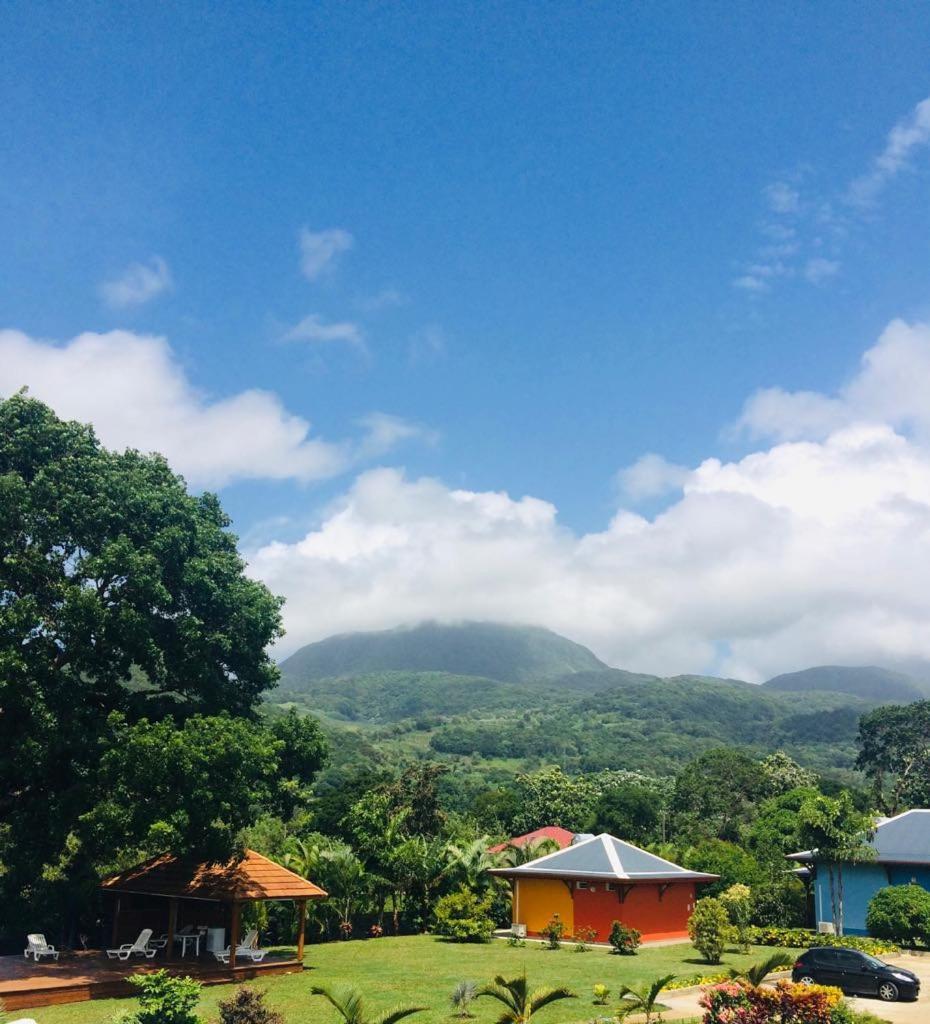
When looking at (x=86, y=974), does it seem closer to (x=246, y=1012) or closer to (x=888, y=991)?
(x=246, y=1012)

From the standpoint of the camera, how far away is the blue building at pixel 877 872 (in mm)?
33000

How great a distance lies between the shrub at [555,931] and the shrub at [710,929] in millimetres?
6473

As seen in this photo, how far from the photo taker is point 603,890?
110 ft

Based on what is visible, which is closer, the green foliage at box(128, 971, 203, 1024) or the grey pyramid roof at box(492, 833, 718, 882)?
the green foliage at box(128, 971, 203, 1024)

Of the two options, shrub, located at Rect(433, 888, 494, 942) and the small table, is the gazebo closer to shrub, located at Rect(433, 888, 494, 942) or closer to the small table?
the small table

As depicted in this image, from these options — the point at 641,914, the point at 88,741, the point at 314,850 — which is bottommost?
the point at 641,914

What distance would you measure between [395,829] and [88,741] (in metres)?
18.2

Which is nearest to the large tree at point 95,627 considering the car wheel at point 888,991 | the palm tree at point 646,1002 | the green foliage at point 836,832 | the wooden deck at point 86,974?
the wooden deck at point 86,974

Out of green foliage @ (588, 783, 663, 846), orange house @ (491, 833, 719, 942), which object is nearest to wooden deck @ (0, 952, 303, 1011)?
orange house @ (491, 833, 719, 942)

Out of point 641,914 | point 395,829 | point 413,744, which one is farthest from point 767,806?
point 413,744

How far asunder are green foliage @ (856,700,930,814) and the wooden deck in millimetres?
78237

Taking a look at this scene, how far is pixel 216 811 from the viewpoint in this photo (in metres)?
20.9

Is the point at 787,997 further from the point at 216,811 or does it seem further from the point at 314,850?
the point at 314,850

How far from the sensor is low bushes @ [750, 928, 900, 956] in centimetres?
2869
